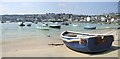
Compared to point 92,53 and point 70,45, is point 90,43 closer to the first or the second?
point 92,53

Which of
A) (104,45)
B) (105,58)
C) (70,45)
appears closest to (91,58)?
(105,58)

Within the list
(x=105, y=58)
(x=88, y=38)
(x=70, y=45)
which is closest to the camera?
(x=105, y=58)

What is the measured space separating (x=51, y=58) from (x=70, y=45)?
3.11m

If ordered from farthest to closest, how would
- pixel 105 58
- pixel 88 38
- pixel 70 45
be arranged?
pixel 70 45 < pixel 88 38 < pixel 105 58

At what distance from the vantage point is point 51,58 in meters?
14.3

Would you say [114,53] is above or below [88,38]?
below

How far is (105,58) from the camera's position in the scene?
1405 centimetres

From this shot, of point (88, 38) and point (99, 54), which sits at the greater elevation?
point (88, 38)

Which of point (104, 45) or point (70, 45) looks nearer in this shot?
point (104, 45)

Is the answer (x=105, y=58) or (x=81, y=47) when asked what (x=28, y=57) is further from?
(x=105, y=58)

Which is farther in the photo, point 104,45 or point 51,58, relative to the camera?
point 104,45

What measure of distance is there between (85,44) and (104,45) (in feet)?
4.72

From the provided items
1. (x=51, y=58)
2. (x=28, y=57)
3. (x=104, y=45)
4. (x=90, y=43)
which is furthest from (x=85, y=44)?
(x=28, y=57)

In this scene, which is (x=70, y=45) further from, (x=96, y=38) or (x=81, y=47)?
(x=96, y=38)
